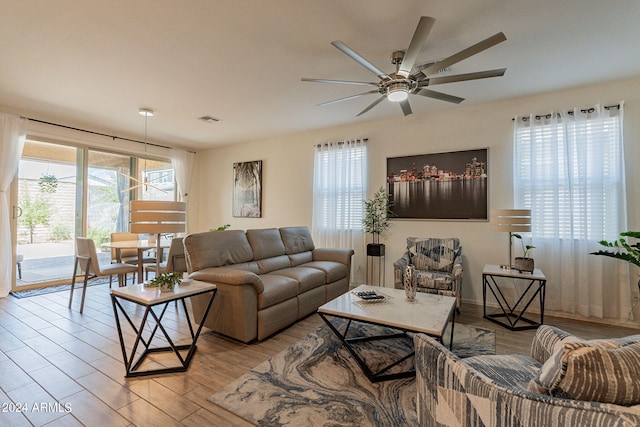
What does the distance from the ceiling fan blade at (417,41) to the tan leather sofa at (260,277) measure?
6.89 ft

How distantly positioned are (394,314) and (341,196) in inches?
114

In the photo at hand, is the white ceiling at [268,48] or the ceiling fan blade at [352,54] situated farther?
the white ceiling at [268,48]

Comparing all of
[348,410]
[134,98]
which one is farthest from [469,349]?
[134,98]

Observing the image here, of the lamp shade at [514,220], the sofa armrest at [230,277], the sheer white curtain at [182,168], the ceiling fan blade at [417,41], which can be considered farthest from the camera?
the sheer white curtain at [182,168]

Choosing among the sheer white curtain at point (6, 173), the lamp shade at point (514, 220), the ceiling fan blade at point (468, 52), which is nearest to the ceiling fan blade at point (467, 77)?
the ceiling fan blade at point (468, 52)

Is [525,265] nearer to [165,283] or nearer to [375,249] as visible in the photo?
[375,249]

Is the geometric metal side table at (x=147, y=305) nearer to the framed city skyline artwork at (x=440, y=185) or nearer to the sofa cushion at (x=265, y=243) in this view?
the sofa cushion at (x=265, y=243)

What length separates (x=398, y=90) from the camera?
2434mm

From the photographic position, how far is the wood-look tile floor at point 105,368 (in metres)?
1.76

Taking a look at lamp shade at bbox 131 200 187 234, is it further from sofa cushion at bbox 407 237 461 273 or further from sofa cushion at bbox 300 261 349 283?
sofa cushion at bbox 407 237 461 273

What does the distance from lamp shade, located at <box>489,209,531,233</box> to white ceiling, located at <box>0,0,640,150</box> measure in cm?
142

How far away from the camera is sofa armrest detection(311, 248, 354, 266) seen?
4254mm

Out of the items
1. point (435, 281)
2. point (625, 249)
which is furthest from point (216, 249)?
point (625, 249)

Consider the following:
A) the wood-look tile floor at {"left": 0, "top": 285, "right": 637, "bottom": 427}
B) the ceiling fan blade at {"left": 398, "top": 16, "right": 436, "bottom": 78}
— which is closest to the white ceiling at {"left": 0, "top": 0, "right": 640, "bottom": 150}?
the ceiling fan blade at {"left": 398, "top": 16, "right": 436, "bottom": 78}
